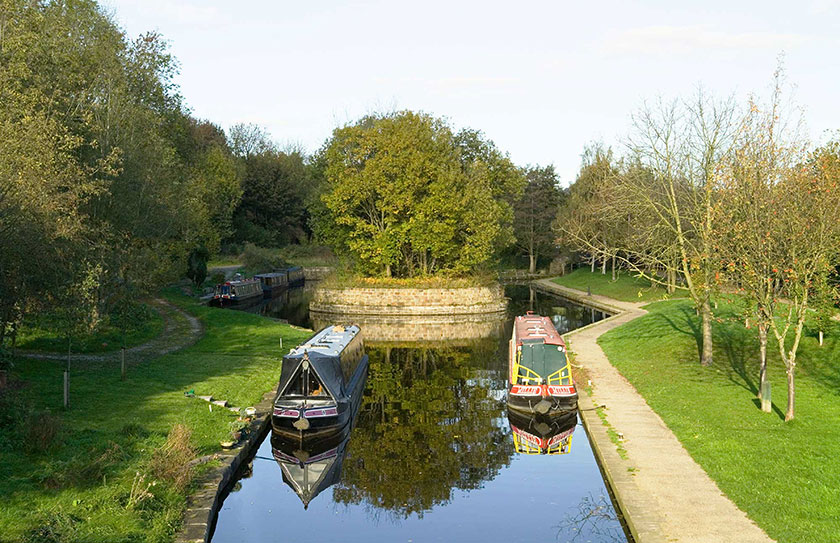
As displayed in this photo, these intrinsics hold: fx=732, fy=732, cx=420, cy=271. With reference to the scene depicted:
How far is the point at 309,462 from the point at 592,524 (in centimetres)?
773

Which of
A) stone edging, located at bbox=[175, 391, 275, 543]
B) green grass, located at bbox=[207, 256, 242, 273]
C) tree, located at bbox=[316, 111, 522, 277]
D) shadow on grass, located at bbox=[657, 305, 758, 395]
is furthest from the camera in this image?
green grass, located at bbox=[207, 256, 242, 273]

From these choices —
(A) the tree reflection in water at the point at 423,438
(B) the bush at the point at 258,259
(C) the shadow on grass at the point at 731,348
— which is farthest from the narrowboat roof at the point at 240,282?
(C) the shadow on grass at the point at 731,348

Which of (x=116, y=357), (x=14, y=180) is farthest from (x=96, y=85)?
(x=14, y=180)

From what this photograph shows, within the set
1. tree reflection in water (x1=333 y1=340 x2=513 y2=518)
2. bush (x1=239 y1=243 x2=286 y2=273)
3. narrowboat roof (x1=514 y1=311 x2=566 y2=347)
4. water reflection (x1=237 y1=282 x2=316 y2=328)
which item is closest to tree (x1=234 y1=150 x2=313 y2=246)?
bush (x1=239 y1=243 x2=286 y2=273)

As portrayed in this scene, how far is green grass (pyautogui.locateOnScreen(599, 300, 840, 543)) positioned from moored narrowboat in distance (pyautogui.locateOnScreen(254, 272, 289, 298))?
41.4 metres

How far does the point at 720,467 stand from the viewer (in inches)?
622

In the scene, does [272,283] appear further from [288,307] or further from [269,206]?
[269,206]

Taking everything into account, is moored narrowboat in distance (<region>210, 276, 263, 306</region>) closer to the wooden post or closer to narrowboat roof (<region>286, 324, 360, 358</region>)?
narrowboat roof (<region>286, 324, 360, 358</region>)

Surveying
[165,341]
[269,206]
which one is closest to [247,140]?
[269,206]

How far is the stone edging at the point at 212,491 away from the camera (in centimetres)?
1298

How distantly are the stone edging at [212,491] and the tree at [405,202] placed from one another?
108ft

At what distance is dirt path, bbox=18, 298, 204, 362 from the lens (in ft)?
88.9

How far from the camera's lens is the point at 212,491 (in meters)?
15.0

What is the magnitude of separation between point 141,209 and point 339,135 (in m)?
22.6
